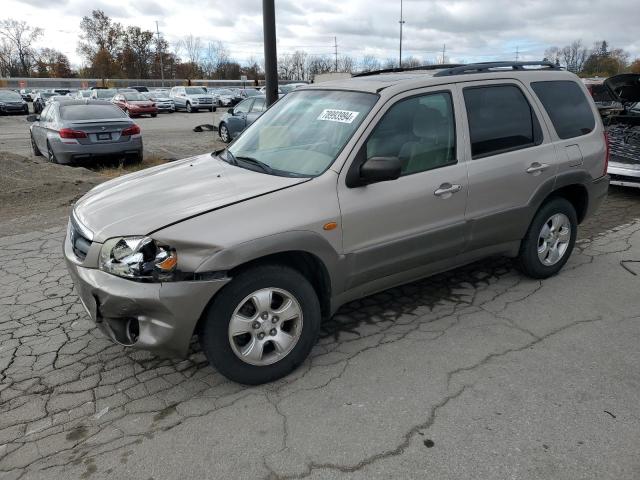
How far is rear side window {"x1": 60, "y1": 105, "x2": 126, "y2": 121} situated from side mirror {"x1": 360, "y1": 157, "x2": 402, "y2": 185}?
9101mm

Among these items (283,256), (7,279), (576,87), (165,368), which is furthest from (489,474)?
(7,279)

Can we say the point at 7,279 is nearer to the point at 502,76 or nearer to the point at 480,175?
the point at 480,175

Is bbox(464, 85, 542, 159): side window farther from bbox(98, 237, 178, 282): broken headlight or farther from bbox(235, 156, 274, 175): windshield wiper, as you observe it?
bbox(98, 237, 178, 282): broken headlight

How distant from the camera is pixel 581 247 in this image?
18.5ft

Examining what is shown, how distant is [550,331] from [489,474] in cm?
169

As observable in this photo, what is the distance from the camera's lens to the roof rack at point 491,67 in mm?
4027

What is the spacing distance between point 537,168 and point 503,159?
1.27 ft

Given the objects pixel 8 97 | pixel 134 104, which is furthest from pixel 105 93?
pixel 8 97

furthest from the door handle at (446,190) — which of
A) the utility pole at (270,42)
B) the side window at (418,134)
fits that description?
the utility pole at (270,42)

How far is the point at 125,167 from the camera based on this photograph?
11.0m

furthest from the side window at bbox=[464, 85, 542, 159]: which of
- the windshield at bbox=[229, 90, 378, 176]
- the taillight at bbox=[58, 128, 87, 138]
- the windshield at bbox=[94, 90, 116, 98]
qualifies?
the windshield at bbox=[94, 90, 116, 98]

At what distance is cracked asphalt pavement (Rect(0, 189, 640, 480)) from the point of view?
2.51 metres

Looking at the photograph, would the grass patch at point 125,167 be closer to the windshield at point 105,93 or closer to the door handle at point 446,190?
the door handle at point 446,190

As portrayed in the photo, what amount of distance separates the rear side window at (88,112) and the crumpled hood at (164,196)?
7.74m
